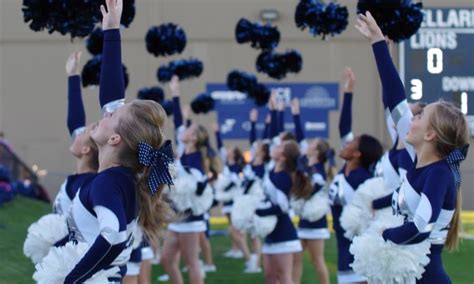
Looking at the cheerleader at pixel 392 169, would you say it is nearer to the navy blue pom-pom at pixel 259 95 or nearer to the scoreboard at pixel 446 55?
the scoreboard at pixel 446 55

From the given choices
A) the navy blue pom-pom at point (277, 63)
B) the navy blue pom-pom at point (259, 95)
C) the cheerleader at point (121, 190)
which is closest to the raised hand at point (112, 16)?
the cheerleader at point (121, 190)

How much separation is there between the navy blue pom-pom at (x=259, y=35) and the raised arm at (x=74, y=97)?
3041mm

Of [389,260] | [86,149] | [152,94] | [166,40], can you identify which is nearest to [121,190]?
[389,260]

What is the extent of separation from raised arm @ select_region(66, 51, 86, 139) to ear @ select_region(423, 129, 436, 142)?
1768 mm

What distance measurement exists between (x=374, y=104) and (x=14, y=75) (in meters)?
6.43

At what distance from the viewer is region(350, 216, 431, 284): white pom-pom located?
326cm

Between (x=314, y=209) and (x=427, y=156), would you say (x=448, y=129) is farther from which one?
(x=314, y=209)

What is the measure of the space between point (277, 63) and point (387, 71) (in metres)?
4.09

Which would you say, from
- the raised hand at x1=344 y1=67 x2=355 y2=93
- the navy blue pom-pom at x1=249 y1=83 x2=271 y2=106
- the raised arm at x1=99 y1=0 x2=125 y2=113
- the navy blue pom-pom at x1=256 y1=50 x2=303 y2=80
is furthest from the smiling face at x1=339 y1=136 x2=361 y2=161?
the navy blue pom-pom at x1=249 y1=83 x2=271 y2=106

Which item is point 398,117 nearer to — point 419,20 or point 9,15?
point 419,20

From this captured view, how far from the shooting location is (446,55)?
6148 millimetres

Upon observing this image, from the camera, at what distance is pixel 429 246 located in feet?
11.0

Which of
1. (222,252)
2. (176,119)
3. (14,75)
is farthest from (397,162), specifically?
(14,75)

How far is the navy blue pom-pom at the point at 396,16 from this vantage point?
15.1 feet
